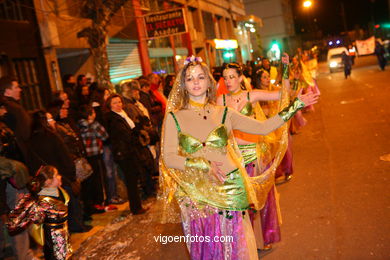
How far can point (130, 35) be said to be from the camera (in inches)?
642

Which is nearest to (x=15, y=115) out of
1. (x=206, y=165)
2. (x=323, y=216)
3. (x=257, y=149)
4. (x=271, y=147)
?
(x=257, y=149)

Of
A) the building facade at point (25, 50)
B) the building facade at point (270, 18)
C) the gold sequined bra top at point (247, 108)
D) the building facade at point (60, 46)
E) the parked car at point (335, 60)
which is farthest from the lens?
the building facade at point (270, 18)

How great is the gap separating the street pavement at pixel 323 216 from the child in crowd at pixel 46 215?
2.60 ft

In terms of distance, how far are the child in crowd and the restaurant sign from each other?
9.54 metres

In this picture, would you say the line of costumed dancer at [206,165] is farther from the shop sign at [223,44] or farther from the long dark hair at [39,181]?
the shop sign at [223,44]

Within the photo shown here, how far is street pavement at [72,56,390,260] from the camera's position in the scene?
4559mm

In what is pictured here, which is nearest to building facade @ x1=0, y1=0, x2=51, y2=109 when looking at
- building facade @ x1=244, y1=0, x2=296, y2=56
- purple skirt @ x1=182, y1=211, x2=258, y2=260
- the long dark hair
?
the long dark hair

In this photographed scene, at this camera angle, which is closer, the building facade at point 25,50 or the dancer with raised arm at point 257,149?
the dancer with raised arm at point 257,149

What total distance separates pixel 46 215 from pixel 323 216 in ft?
10.7

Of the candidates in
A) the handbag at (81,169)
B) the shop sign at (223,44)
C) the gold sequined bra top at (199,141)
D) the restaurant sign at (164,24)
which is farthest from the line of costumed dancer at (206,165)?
the shop sign at (223,44)

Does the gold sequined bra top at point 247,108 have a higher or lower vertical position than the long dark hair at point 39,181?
higher

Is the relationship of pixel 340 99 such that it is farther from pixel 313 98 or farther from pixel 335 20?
pixel 335 20

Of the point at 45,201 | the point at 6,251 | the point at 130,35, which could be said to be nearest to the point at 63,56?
the point at 130,35

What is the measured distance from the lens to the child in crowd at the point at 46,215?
4.55m
